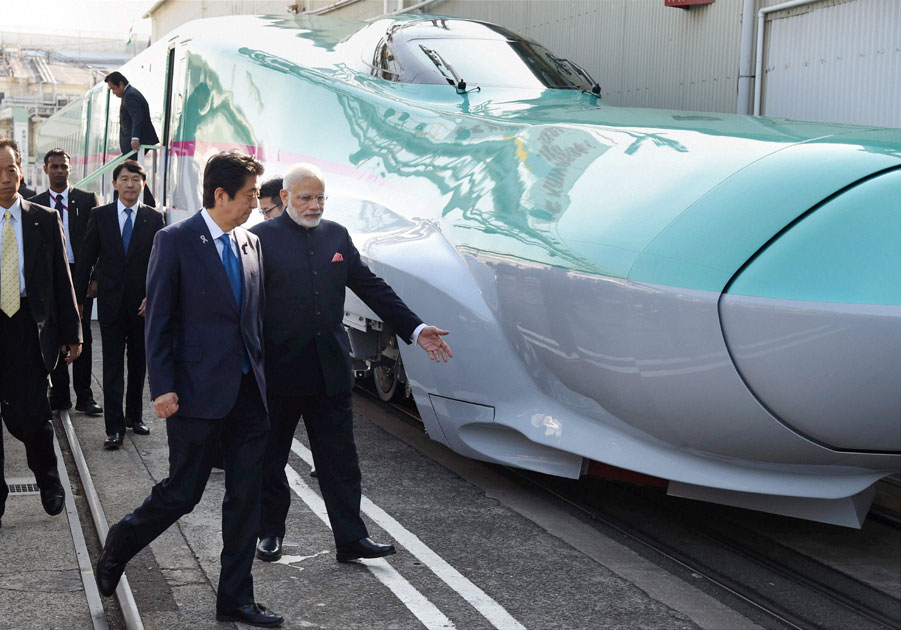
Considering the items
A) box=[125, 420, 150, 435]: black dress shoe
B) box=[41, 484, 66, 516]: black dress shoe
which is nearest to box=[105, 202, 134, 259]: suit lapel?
box=[125, 420, 150, 435]: black dress shoe

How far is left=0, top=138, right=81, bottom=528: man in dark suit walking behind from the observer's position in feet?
15.5

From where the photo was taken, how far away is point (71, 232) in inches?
288

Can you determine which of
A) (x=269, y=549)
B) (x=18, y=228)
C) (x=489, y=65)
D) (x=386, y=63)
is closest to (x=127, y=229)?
(x=18, y=228)

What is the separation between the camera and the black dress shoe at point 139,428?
638 cm

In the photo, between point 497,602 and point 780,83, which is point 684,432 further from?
point 780,83

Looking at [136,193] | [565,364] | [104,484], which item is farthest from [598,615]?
[136,193]

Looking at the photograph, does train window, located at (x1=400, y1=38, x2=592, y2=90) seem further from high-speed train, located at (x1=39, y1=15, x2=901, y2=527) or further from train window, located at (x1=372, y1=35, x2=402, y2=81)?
high-speed train, located at (x1=39, y1=15, x2=901, y2=527)

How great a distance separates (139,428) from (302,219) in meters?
2.82

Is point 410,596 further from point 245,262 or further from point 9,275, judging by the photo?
point 9,275

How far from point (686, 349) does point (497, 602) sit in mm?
1135

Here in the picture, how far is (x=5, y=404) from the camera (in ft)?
15.5

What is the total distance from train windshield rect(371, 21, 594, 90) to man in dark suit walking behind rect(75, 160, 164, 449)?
1.67 metres

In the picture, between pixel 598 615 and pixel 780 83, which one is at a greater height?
pixel 780 83

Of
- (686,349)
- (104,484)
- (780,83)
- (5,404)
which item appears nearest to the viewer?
(686,349)
